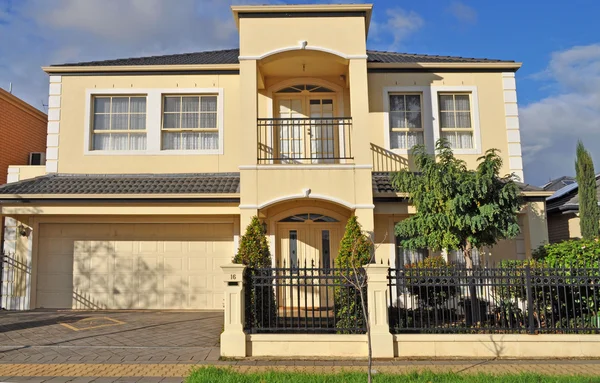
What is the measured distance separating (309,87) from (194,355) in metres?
8.28

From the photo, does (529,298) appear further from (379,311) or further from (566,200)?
(566,200)

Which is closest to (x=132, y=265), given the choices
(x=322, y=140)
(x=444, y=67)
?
(x=322, y=140)

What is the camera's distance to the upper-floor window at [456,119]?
1329cm

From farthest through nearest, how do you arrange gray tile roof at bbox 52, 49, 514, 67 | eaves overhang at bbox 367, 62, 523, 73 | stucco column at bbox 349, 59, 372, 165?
1. gray tile roof at bbox 52, 49, 514, 67
2. eaves overhang at bbox 367, 62, 523, 73
3. stucco column at bbox 349, 59, 372, 165

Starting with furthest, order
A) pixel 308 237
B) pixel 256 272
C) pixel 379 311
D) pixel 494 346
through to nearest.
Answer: pixel 308 237 < pixel 256 272 < pixel 379 311 < pixel 494 346

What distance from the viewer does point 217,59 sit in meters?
14.8

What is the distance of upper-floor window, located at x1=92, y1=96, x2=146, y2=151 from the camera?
13477mm

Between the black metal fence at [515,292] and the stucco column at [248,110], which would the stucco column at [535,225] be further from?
the stucco column at [248,110]

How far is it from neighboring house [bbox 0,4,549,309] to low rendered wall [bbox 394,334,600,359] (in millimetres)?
4327

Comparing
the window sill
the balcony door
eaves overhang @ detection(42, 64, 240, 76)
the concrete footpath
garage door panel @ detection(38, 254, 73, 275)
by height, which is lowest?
the concrete footpath

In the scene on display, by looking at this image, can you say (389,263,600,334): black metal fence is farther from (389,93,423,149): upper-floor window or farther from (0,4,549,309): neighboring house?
(389,93,423,149): upper-floor window

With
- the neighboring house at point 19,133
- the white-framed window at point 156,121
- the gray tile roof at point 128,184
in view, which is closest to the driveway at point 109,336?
the gray tile roof at point 128,184

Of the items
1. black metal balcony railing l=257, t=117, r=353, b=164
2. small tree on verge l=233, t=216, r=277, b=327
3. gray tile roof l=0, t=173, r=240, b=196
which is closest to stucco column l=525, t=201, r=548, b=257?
black metal balcony railing l=257, t=117, r=353, b=164

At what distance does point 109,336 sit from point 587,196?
13.1 m
